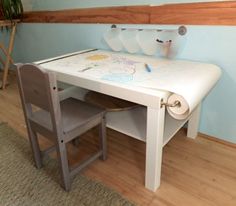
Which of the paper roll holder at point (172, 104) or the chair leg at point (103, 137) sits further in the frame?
the chair leg at point (103, 137)

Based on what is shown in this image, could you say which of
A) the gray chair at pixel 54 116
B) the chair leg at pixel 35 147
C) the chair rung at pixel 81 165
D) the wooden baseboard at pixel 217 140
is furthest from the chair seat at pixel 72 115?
the wooden baseboard at pixel 217 140

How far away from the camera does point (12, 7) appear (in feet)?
8.54

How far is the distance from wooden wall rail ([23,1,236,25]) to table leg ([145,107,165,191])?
72cm

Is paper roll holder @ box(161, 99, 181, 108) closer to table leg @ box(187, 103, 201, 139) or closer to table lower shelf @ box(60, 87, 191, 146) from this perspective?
table lower shelf @ box(60, 87, 191, 146)

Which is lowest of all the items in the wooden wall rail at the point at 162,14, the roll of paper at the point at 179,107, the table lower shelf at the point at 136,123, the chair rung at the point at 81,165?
the chair rung at the point at 81,165

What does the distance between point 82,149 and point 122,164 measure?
0.34 metres

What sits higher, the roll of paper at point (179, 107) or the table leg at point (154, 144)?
the roll of paper at point (179, 107)

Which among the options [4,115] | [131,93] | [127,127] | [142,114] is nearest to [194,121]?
[142,114]

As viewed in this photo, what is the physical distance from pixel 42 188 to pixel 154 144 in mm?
703

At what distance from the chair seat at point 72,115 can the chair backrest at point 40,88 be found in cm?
9

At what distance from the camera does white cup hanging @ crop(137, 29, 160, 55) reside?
1620 millimetres

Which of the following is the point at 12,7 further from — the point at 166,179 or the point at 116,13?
the point at 166,179

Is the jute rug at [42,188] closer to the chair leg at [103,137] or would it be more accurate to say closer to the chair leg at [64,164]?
the chair leg at [64,164]

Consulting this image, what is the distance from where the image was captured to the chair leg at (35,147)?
1356mm
